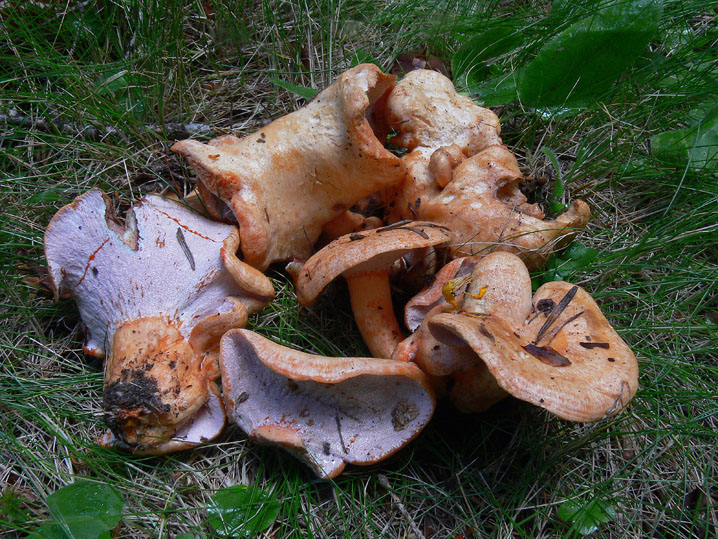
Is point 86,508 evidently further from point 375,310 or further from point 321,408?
point 375,310

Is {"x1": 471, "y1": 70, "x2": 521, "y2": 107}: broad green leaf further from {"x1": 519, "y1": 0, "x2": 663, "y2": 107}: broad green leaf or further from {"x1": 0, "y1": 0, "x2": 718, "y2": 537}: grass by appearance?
{"x1": 0, "y1": 0, "x2": 718, "y2": 537}: grass

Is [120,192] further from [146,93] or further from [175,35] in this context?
[175,35]

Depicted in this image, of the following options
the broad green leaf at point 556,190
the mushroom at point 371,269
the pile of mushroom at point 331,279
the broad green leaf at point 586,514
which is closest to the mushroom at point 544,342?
the pile of mushroom at point 331,279

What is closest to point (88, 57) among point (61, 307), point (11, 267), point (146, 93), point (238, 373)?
point (146, 93)

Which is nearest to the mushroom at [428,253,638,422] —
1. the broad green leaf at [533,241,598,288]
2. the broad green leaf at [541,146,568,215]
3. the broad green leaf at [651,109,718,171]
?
the broad green leaf at [533,241,598,288]

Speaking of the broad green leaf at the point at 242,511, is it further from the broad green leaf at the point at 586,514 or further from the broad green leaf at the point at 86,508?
the broad green leaf at the point at 586,514

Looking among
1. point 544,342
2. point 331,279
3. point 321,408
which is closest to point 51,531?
point 321,408
